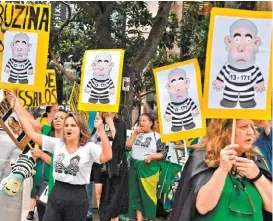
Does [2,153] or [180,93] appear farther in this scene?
[2,153]

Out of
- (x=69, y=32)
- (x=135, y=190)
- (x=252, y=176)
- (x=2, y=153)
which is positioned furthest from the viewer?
(x=2, y=153)

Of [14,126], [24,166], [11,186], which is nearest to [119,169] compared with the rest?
[14,126]

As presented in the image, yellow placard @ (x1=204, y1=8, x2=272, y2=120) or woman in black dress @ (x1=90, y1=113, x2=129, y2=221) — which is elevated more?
yellow placard @ (x1=204, y1=8, x2=272, y2=120)

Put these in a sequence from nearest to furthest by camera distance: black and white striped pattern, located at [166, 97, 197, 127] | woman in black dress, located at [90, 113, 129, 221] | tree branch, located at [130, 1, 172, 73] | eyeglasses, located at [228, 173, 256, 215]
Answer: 1. eyeglasses, located at [228, 173, 256, 215]
2. black and white striped pattern, located at [166, 97, 197, 127]
3. woman in black dress, located at [90, 113, 129, 221]
4. tree branch, located at [130, 1, 172, 73]

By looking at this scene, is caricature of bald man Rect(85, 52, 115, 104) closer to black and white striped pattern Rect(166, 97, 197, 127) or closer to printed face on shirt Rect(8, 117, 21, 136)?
black and white striped pattern Rect(166, 97, 197, 127)

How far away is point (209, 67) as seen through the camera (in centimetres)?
373

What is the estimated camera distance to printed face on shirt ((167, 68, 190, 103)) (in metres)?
5.60

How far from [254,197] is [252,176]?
133 millimetres

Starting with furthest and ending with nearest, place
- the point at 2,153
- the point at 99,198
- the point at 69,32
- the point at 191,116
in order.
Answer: the point at 2,153, the point at 69,32, the point at 99,198, the point at 191,116

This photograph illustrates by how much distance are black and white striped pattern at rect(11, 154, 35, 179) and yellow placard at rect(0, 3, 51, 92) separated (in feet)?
2.53

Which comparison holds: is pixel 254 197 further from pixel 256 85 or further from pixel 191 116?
pixel 191 116

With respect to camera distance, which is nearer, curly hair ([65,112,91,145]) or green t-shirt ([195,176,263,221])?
green t-shirt ([195,176,263,221])

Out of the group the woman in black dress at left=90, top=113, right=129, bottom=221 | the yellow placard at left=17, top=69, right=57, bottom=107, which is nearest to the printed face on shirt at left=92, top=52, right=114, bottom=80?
the woman in black dress at left=90, top=113, right=129, bottom=221

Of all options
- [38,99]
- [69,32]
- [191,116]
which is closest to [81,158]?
[191,116]
